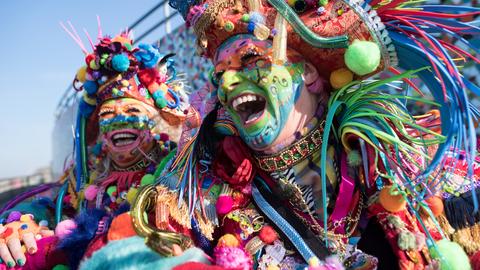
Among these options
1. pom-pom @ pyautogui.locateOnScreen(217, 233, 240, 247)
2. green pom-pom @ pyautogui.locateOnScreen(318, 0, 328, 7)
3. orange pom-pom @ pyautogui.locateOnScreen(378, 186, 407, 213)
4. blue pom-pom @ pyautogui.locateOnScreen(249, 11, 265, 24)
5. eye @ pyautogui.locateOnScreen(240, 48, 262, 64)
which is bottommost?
orange pom-pom @ pyautogui.locateOnScreen(378, 186, 407, 213)

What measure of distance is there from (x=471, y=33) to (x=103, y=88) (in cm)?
201

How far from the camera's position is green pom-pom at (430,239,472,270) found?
149 cm

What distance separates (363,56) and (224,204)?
734mm

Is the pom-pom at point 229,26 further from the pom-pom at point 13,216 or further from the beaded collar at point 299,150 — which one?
the pom-pom at point 13,216

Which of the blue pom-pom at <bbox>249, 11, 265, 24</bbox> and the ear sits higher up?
the blue pom-pom at <bbox>249, 11, 265, 24</bbox>

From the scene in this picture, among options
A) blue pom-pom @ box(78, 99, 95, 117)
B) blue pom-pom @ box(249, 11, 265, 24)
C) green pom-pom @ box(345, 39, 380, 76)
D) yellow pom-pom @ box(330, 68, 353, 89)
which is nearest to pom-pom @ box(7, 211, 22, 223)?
blue pom-pom @ box(78, 99, 95, 117)

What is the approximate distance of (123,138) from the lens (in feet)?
8.82

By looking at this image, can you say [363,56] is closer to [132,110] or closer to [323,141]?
[323,141]

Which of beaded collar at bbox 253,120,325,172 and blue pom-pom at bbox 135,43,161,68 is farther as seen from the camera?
blue pom-pom at bbox 135,43,161,68

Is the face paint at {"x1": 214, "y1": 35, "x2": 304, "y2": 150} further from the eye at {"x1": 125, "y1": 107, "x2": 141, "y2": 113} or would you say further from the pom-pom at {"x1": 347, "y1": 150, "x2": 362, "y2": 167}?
the eye at {"x1": 125, "y1": 107, "x2": 141, "y2": 113}

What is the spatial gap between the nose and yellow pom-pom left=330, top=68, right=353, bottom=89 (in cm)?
36

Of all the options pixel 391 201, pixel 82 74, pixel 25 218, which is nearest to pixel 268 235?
pixel 391 201

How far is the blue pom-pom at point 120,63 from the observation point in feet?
8.63

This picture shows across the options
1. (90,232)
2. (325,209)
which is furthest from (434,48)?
(90,232)
